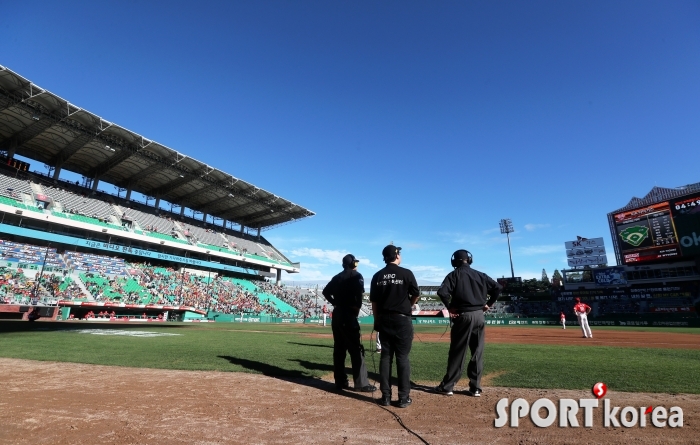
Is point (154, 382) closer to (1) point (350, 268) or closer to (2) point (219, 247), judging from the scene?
(1) point (350, 268)

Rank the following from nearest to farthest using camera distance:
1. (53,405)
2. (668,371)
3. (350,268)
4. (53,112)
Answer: (53,405) → (350,268) → (668,371) → (53,112)

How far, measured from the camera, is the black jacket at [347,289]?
5340mm

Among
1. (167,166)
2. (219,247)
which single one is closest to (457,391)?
(167,166)

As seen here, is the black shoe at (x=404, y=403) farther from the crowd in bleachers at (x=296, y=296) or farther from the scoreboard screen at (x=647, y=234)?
the scoreboard screen at (x=647, y=234)

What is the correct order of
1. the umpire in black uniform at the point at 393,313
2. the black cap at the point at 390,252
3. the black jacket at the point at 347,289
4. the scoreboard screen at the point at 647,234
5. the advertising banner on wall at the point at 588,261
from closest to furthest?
1. the umpire in black uniform at the point at 393,313
2. the black cap at the point at 390,252
3. the black jacket at the point at 347,289
4. the scoreboard screen at the point at 647,234
5. the advertising banner on wall at the point at 588,261

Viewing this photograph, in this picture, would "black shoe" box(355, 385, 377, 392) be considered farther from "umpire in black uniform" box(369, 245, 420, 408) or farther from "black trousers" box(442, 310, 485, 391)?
"black trousers" box(442, 310, 485, 391)

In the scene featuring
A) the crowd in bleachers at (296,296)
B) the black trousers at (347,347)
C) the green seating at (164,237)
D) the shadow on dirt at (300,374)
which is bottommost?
the shadow on dirt at (300,374)

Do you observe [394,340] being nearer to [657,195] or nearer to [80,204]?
[80,204]

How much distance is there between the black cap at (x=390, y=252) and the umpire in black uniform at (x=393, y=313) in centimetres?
13

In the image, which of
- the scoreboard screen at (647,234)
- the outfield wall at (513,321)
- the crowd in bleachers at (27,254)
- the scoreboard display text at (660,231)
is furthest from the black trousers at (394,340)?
the scoreboard screen at (647,234)

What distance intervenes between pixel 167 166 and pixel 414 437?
4990 cm

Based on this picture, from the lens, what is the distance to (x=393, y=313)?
14.9 ft

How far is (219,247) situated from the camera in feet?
184

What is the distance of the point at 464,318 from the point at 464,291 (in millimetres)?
360
